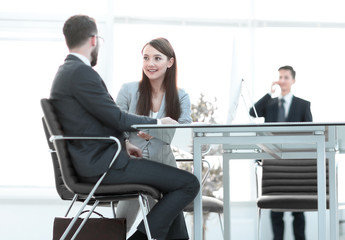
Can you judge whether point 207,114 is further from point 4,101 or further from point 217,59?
point 4,101

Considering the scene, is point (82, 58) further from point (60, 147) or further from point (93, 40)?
point (60, 147)

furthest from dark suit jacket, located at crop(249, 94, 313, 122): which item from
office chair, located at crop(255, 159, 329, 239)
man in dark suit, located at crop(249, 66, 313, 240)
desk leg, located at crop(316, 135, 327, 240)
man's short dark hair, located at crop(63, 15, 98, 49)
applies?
man's short dark hair, located at crop(63, 15, 98, 49)

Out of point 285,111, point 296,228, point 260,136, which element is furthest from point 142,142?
point 285,111

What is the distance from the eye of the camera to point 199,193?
2.81m

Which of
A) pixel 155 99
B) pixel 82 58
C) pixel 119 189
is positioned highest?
pixel 82 58

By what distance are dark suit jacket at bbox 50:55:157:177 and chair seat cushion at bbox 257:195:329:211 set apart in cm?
166

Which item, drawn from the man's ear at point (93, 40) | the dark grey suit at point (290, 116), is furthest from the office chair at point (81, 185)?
the dark grey suit at point (290, 116)

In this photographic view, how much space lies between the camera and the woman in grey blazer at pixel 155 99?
3504mm

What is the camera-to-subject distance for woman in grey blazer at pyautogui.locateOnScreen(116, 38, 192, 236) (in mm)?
3504

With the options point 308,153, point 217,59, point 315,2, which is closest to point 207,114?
point 217,59

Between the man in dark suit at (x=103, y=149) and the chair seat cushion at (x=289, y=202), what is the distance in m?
1.50

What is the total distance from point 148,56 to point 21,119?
14.8 feet

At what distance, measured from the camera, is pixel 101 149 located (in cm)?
274

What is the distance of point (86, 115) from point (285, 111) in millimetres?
3110
